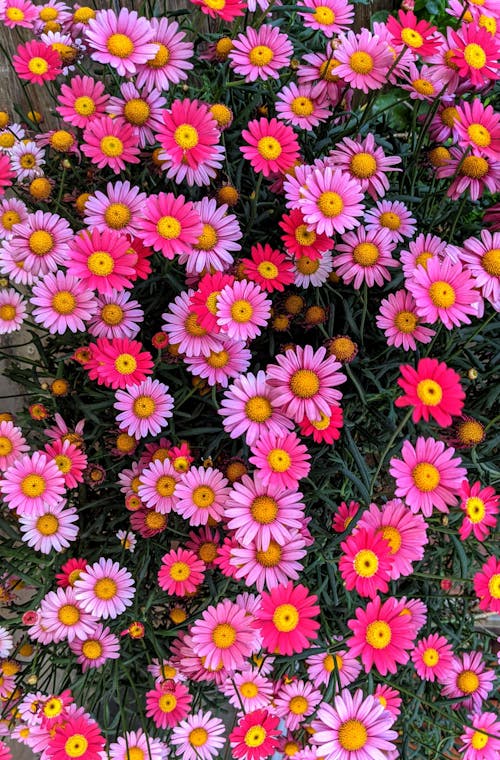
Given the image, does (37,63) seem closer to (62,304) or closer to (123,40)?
(123,40)

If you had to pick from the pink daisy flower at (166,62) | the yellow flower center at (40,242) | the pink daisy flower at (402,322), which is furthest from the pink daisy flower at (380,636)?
the pink daisy flower at (166,62)

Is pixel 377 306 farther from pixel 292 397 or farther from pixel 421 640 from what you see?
pixel 421 640

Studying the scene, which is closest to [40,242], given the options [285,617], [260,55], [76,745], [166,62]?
[166,62]

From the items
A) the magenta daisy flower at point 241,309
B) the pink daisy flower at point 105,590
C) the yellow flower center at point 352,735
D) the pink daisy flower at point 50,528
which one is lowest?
the yellow flower center at point 352,735

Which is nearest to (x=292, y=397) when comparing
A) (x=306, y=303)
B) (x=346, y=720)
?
(x=306, y=303)

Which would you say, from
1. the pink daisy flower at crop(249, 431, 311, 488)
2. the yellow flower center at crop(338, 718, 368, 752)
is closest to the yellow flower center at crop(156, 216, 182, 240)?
the pink daisy flower at crop(249, 431, 311, 488)

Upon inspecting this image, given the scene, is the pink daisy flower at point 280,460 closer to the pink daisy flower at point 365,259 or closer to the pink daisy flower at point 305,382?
the pink daisy flower at point 305,382
